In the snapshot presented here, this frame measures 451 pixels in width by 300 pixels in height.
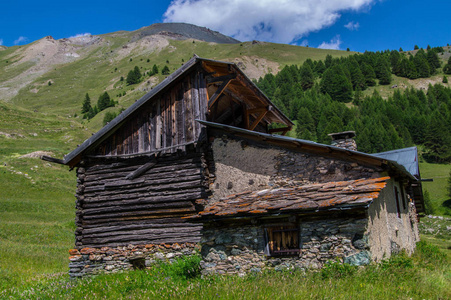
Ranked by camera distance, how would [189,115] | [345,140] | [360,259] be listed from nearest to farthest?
[360,259] → [189,115] → [345,140]

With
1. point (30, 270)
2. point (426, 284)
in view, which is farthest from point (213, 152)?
point (30, 270)

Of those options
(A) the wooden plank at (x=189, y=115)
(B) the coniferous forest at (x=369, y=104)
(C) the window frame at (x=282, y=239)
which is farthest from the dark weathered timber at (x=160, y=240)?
(B) the coniferous forest at (x=369, y=104)

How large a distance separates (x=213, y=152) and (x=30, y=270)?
31.7 feet

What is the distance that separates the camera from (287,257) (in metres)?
9.25

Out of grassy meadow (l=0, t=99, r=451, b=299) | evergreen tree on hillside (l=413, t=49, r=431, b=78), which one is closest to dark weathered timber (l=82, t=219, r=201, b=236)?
grassy meadow (l=0, t=99, r=451, b=299)

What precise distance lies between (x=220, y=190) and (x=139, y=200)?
11.1ft

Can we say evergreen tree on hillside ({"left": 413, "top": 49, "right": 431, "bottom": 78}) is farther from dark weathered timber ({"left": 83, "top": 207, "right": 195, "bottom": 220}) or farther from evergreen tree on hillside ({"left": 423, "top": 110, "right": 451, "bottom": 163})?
dark weathered timber ({"left": 83, "top": 207, "right": 195, "bottom": 220})

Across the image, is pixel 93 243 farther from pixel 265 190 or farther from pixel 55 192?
pixel 55 192

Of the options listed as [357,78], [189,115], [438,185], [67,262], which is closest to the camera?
[189,115]

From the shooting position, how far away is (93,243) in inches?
563

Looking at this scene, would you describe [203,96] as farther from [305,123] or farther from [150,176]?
[305,123]

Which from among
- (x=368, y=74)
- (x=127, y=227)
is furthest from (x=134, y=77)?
(x=127, y=227)

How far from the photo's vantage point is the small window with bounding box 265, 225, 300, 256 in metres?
9.47

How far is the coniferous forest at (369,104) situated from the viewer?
3418 inches
